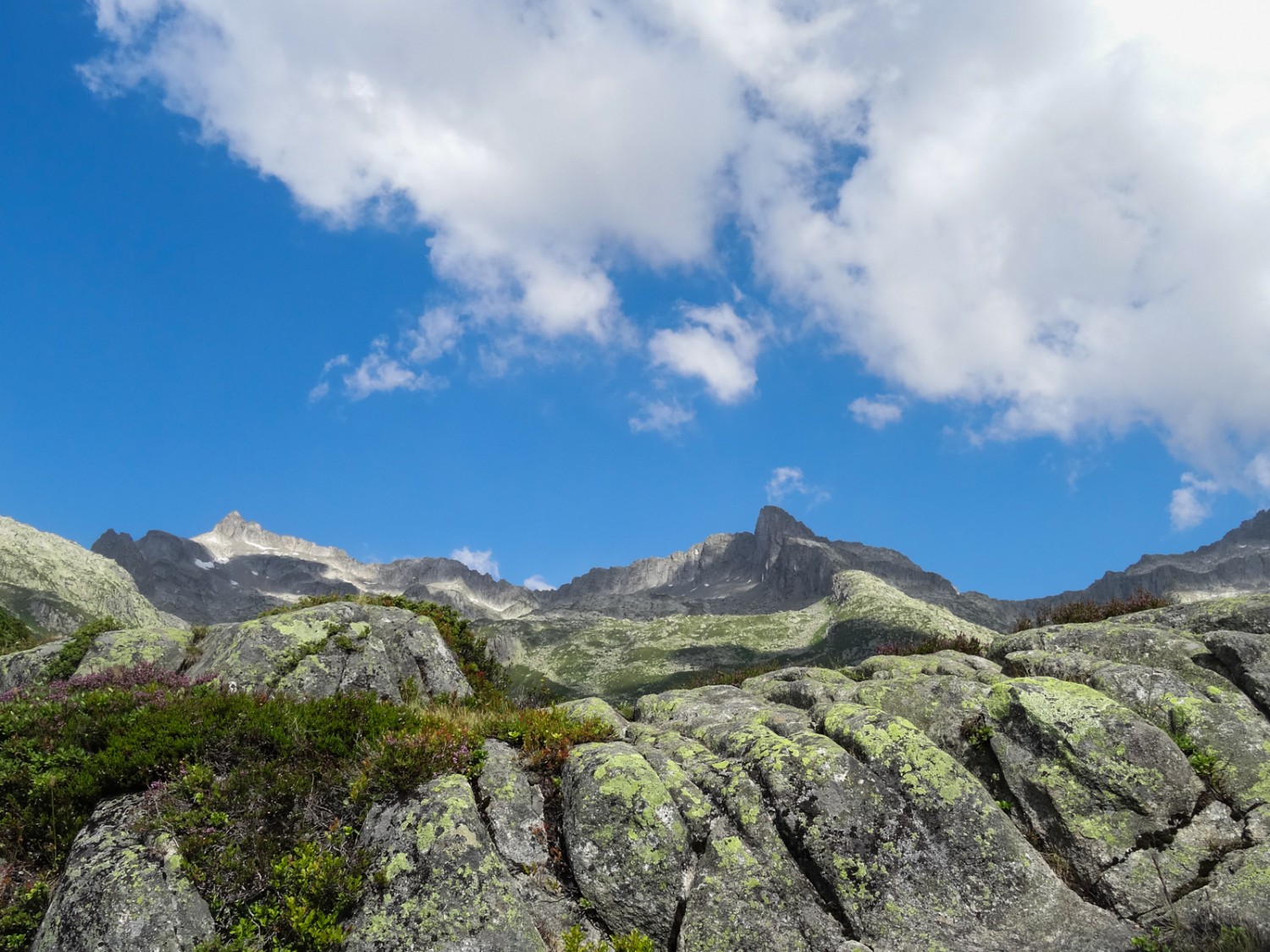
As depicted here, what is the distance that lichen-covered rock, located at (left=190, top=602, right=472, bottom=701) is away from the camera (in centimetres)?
1895

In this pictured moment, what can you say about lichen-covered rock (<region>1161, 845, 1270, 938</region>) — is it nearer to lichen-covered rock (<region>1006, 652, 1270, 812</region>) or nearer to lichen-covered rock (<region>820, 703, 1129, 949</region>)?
lichen-covered rock (<region>820, 703, 1129, 949</region>)

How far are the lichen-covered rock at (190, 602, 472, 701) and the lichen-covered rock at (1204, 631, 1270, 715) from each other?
21237 millimetres

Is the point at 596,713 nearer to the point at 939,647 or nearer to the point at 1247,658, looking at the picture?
the point at 939,647

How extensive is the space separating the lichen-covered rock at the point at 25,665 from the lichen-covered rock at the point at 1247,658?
112 feet

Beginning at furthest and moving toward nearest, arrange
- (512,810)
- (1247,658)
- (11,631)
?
(11,631) → (1247,658) → (512,810)

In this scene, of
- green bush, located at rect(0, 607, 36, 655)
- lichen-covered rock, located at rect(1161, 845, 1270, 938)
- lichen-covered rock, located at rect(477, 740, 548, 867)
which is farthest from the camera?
green bush, located at rect(0, 607, 36, 655)

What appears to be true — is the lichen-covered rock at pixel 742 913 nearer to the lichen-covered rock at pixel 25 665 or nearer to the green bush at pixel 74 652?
the green bush at pixel 74 652

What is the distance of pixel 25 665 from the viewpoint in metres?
21.9

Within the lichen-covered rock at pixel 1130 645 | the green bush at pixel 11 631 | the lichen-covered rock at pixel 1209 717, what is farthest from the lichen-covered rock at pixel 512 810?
the green bush at pixel 11 631

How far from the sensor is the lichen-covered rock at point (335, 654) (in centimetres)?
1895

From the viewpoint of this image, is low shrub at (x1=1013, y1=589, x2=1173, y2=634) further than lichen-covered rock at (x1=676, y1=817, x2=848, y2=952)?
Yes

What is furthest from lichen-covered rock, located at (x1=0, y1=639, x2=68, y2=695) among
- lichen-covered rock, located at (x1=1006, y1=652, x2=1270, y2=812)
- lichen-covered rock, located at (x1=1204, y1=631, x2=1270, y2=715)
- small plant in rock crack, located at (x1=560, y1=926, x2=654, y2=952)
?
lichen-covered rock, located at (x1=1204, y1=631, x2=1270, y2=715)

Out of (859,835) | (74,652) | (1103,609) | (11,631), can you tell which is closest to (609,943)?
(859,835)

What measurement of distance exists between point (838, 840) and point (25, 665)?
25.9 metres
